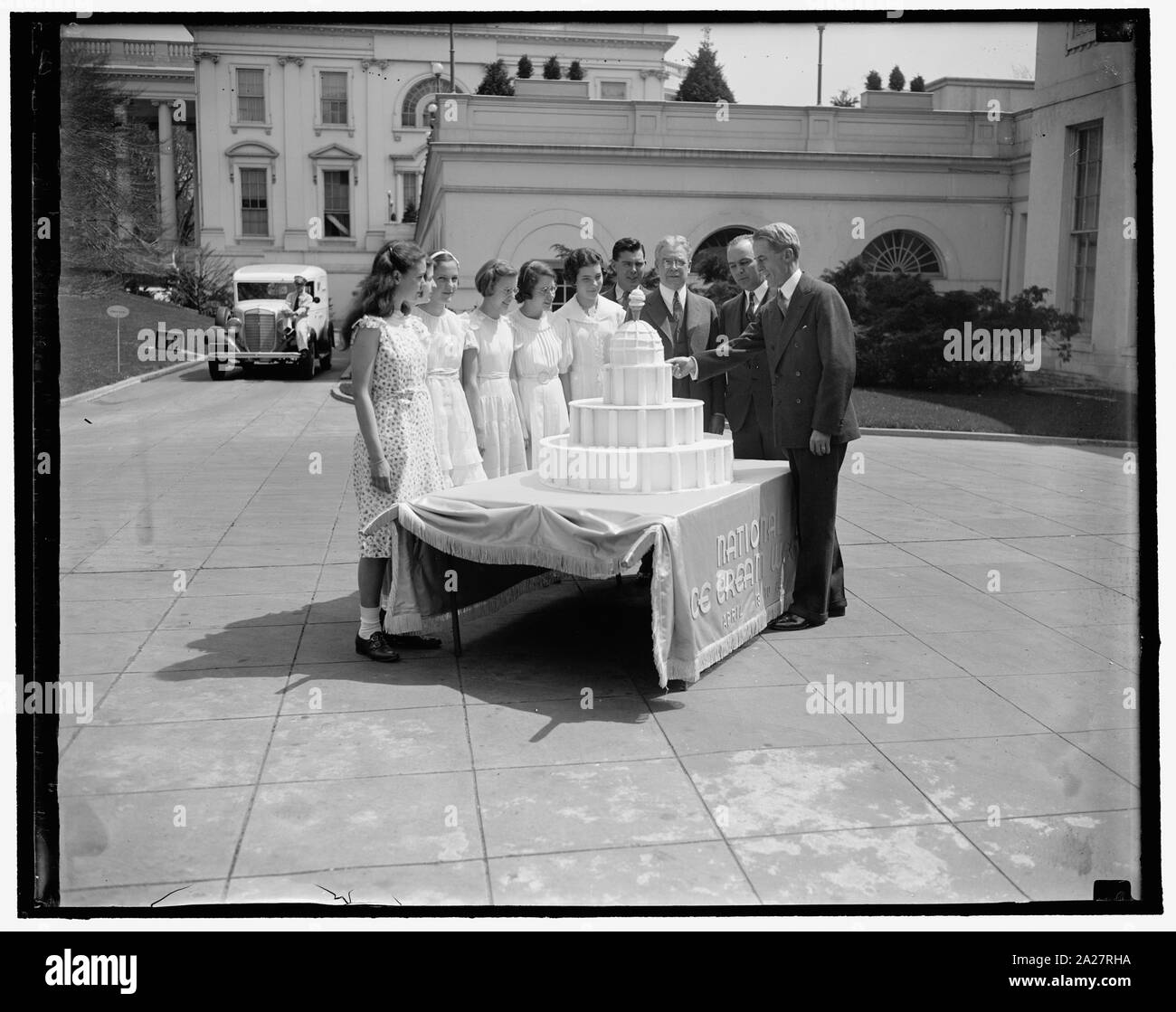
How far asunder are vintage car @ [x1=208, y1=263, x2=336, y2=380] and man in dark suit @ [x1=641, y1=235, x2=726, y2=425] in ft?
74.3

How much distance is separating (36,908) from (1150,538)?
3368 millimetres

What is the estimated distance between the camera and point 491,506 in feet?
19.3

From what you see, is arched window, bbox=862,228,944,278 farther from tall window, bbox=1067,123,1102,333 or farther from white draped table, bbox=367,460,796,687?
white draped table, bbox=367,460,796,687

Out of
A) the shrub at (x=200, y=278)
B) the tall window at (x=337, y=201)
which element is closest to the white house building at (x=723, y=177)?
the tall window at (x=337, y=201)

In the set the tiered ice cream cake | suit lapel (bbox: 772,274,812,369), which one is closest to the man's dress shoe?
the tiered ice cream cake

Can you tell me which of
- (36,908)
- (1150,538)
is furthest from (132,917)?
(1150,538)

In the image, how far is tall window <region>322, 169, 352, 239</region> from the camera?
8516 mm

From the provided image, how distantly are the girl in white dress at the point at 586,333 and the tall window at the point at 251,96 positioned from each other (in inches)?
94.8

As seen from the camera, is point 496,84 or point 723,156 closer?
point 496,84

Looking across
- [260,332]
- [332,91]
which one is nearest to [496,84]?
[260,332]

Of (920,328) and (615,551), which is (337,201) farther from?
(920,328)

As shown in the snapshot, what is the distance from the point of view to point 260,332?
100 ft

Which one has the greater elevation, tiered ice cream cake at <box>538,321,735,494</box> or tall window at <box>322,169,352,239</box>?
tall window at <box>322,169,352,239</box>

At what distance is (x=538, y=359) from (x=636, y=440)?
4.75 ft
